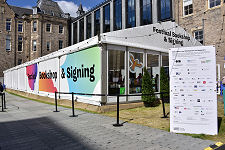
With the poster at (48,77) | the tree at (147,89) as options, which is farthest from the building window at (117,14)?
the tree at (147,89)

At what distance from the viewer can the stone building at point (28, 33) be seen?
3512cm

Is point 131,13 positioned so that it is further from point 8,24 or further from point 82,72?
point 8,24

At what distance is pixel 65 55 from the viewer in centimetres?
1123

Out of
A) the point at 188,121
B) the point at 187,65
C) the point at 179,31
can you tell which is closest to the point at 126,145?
the point at 188,121

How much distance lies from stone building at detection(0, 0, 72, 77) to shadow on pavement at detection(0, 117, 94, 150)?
1258 inches

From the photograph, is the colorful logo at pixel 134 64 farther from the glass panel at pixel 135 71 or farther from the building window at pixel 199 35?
the building window at pixel 199 35

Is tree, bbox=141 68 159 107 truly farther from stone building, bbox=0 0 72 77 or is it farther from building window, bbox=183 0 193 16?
stone building, bbox=0 0 72 77

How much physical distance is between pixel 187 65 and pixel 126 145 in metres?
2.73

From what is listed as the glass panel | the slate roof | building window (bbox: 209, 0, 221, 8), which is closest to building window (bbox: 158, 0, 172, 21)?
building window (bbox: 209, 0, 221, 8)

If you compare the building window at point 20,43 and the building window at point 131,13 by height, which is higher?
the building window at point 131,13

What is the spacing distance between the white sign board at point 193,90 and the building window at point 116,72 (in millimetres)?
3930

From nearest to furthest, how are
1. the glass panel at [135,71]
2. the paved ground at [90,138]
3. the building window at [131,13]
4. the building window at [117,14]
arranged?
the paved ground at [90,138]
the glass panel at [135,71]
the building window at [131,13]
the building window at [117,14]

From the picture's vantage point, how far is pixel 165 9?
2222cm

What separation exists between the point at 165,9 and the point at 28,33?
2868cm
